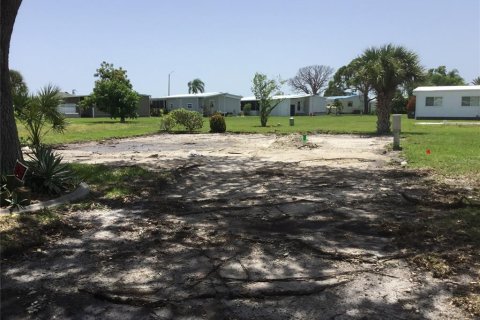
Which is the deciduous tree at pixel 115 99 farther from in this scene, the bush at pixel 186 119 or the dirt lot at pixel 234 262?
the dirt lot at pixel 234 262

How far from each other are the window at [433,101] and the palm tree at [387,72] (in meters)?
21.0

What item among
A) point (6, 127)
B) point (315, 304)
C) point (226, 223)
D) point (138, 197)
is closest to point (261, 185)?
point (138, 197)

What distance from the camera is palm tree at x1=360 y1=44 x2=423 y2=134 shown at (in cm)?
2238

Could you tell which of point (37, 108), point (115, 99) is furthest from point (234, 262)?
point (115, 99)

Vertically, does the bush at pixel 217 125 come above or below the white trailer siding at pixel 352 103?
below

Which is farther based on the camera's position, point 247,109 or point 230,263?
point 247,109

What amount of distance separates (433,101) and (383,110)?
852 inches

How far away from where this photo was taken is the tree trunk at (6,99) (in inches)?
273

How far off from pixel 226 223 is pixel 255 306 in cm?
245

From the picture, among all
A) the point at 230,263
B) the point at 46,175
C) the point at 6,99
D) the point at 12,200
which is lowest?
the point at 230,263

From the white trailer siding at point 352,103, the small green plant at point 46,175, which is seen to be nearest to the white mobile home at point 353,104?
the white trailer siding at point 352,103

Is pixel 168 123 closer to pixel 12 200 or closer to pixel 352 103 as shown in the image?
pixel 12 200

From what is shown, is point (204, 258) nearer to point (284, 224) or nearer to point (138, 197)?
point (284, 224)

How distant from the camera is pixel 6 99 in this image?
7.02 m
